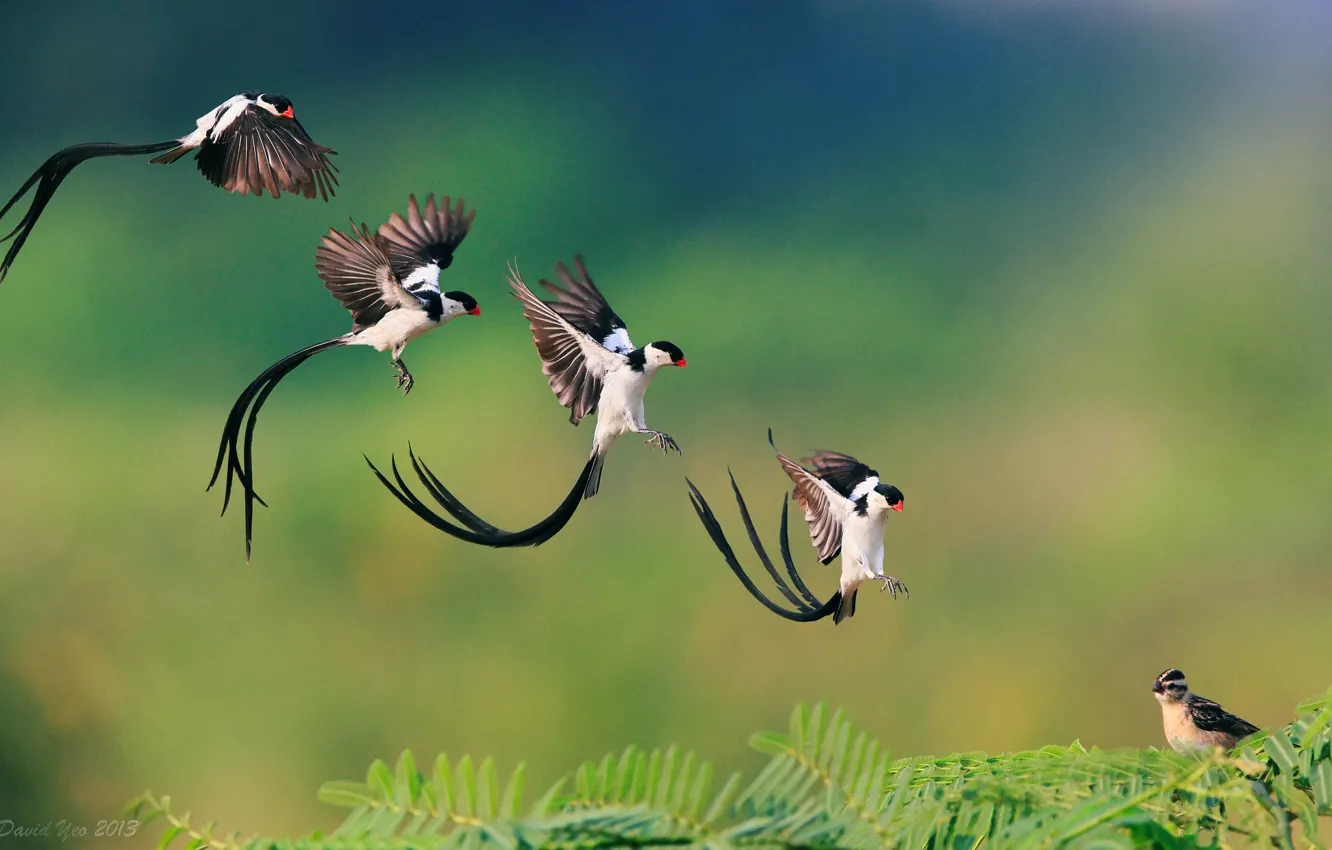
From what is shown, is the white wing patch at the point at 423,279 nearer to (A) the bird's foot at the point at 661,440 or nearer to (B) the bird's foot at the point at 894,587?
(A) the bird's foot at the point at 661,440

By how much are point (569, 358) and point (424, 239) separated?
0.24 m

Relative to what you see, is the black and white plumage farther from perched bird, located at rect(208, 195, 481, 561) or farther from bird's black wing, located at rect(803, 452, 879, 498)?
bird's black wing, located at rect(803, 452, 879, 498)

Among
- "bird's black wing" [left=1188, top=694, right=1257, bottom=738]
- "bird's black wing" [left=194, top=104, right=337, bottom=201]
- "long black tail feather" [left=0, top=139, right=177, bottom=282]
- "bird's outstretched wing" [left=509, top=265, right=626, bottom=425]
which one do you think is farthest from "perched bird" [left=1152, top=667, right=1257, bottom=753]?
"long black tail feather" [left=0, top=139, right=177, bottom=282]

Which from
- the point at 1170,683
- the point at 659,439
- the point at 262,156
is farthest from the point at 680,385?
the point at 1170,683

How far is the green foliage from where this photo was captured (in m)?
0.28

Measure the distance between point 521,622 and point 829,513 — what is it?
505 mm

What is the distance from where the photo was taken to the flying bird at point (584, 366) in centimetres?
129

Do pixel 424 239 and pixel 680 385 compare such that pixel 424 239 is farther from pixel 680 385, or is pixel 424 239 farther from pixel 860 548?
pixel 860 548

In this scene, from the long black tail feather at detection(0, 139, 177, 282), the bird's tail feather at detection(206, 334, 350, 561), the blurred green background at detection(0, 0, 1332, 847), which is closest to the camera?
the bird's tail feather at detection(206, 334, 350, 561)

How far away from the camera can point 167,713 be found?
172cm

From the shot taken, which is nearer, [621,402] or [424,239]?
[621,402]

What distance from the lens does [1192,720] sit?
1.40 meters

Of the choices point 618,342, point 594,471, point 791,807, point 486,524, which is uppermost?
point 618,342

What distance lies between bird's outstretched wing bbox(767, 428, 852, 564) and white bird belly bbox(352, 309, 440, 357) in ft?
1.40
